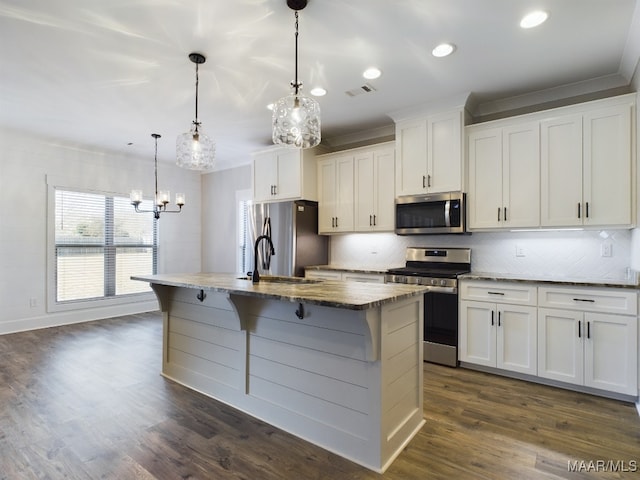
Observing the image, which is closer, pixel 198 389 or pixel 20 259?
pixel 198 389

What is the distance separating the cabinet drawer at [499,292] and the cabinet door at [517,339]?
0.06m

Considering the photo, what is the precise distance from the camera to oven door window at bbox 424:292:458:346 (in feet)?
11.2

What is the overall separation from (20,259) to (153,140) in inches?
95.0

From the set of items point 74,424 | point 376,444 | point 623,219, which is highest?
point 623,219

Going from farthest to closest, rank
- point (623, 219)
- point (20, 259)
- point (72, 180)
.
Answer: point (72, 180) < point (20, 259) < point (623, 219)

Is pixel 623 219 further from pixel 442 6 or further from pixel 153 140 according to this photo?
pixel 153 140

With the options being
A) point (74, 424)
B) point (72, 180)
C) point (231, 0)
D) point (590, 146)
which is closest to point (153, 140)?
point (72, 180)

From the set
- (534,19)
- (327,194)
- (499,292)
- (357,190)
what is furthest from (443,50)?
(327,194)

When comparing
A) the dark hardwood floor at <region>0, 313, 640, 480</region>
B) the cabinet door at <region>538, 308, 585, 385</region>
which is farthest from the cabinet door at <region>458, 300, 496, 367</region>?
the cabinet door at <region>538, 308, 585, 385</region>

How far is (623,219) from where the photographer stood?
9.19 feet

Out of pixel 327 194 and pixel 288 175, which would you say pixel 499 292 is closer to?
pixel 327 194

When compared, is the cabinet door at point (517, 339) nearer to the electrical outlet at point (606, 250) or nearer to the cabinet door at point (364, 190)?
the electrical outlet at point (606, 250)

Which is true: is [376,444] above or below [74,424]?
above

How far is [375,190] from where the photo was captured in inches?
166
